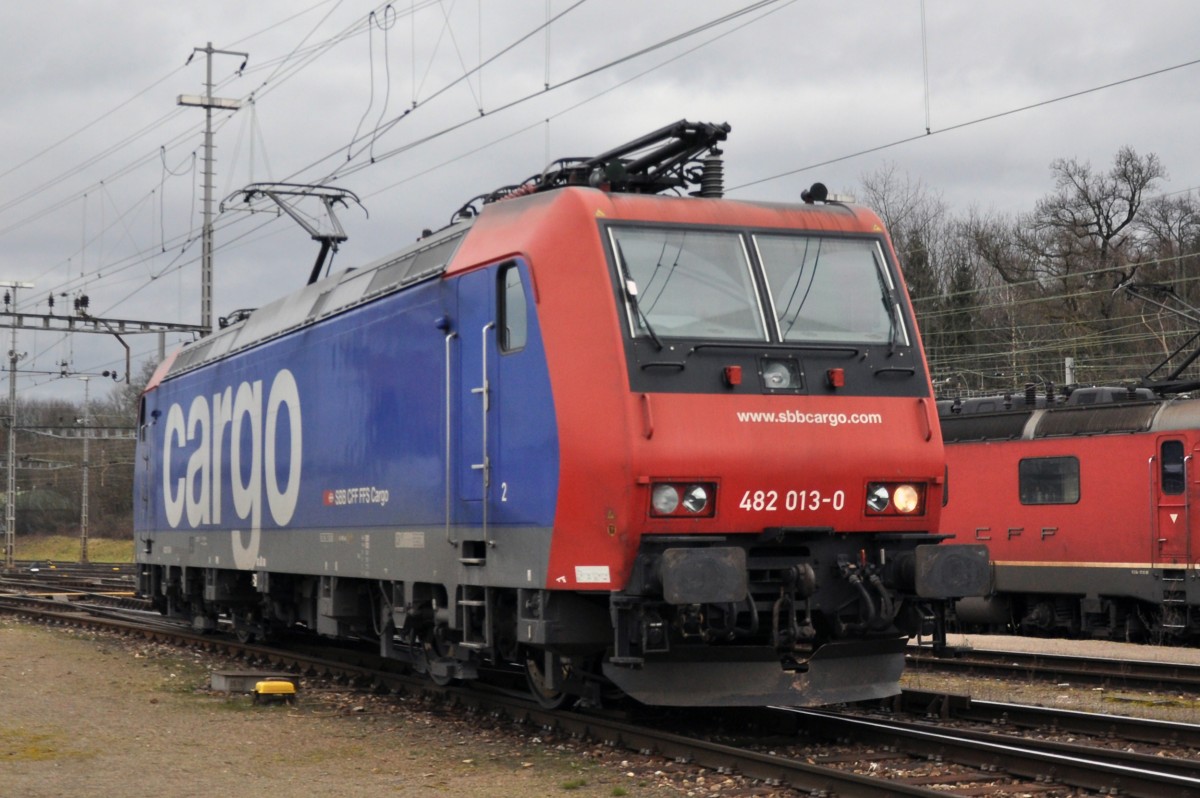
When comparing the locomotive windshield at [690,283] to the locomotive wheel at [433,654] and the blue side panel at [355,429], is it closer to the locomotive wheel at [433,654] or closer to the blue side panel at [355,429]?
the blue side panel at [355,429]

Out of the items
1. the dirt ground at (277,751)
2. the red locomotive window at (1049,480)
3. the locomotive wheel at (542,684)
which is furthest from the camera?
the red locomotive window at (1049,480)

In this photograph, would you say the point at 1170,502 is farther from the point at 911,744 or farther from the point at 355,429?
the point at 355,429

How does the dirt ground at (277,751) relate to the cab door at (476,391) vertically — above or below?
below

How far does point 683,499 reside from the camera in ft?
30.9

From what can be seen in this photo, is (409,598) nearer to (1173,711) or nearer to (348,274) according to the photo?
(348,274)

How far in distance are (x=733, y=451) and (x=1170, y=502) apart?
11.5 metres

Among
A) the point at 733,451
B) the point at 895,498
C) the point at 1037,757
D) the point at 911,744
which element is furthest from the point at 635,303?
the point at 1037,757

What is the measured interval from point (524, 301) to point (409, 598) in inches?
117

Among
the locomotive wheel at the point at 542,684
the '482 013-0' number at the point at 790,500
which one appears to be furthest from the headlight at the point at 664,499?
the locomotive wheel at the point at 542,684

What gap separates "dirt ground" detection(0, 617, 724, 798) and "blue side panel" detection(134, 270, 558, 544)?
5.27 ft

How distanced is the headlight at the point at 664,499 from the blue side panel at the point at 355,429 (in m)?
0.68

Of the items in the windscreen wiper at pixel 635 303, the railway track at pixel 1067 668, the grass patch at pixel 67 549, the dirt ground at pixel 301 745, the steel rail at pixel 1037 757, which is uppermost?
the windscreen wiper at pixel 635 303

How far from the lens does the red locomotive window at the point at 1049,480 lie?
20.3 m

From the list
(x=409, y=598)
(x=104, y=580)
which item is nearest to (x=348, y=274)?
(x=409, y=598)
